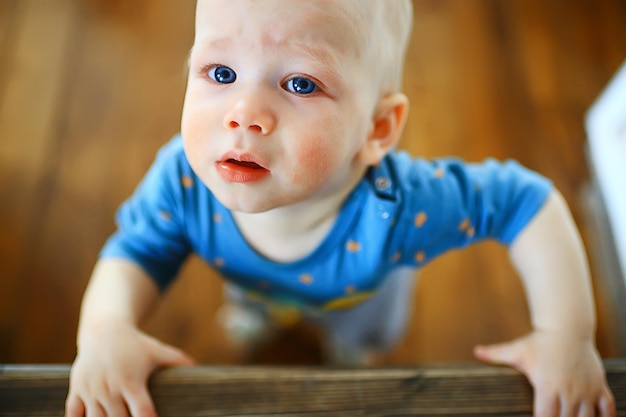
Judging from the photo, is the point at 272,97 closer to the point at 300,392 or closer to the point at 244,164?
the point at 244,164

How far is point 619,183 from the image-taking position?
115cm

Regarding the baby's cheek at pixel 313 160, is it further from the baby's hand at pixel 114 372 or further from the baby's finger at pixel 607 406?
the baby's finger at pixel 607 406

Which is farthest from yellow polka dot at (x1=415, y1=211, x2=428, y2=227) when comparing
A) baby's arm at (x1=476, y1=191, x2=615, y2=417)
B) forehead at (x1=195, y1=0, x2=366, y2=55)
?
forehead at (x1=195, y1=0, x2=366, y2=55)

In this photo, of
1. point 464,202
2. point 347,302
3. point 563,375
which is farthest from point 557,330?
point 347,302

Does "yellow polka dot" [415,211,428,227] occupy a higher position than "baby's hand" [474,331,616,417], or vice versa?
"yellow polka dot" [415,211,428,227]

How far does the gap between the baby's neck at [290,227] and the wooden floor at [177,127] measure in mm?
506

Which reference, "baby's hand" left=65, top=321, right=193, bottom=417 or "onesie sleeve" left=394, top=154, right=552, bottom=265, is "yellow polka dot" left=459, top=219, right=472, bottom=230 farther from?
"baby's hand" left=65, top=321, right=193, bottom=417

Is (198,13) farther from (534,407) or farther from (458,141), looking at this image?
(458,141)

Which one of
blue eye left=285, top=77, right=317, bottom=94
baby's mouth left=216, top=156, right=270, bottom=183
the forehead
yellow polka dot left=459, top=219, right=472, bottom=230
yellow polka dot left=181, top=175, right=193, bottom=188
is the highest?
the forehead

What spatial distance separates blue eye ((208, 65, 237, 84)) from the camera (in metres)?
0.48

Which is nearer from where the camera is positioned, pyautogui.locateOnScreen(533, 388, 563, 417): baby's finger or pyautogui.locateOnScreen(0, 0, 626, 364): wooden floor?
pyautogui.locateOnScreen(533, 388, 563, 417): baby's finger

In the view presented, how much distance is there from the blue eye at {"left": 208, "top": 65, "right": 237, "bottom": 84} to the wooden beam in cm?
25

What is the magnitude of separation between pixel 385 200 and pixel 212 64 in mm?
225

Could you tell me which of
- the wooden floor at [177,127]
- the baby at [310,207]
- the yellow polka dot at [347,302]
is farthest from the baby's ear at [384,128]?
the wooden floor at [177,127]
